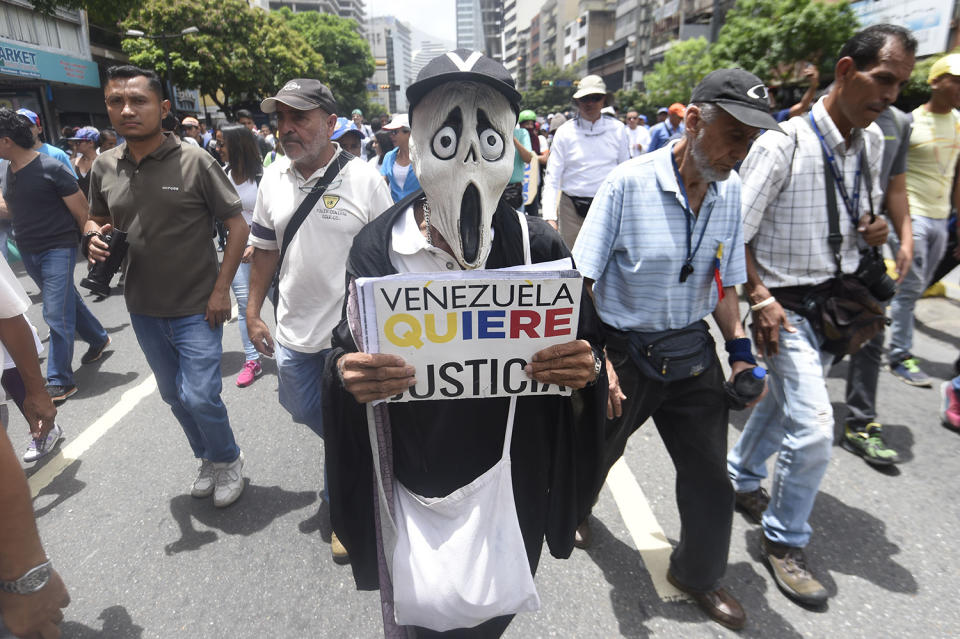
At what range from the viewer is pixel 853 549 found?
271 cm

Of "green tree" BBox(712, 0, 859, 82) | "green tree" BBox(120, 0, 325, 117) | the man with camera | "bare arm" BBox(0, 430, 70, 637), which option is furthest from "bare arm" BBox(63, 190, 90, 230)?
"green tree" BBox(120, 0, 325, 117)

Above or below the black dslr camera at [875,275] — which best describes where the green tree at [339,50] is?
above

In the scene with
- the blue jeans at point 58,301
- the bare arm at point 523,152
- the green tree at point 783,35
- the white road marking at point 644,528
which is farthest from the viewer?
the green tree at point 783,35

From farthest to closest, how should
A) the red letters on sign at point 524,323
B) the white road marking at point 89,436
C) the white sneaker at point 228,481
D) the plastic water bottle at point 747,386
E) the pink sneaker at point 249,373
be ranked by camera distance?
the pink sneaker at point 249,373, the white road marking at point 89,436, the white sneaker at point 228,481, the plastic water bottle at point 747,386, the red letters on sign at point 524,323

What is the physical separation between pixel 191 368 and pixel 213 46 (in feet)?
126

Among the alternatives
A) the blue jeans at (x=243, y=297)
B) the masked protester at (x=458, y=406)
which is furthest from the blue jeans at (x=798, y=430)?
the blue jeans at (x=243, y=297)

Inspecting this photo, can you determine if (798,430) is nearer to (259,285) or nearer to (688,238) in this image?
(688,238)

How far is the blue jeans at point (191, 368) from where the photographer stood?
9.89ft

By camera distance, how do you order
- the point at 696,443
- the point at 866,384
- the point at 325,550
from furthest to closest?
the point at 866,384 < the point at 325,550 < the point at 696,443

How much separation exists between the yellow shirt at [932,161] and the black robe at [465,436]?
151 inches

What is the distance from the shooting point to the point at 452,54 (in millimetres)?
1328

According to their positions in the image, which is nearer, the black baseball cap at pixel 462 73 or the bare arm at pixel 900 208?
the black baseball cap at pixel 462 73

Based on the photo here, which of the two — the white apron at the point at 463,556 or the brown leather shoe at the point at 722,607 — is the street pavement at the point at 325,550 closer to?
the brown leather shoe at the point at 722,607

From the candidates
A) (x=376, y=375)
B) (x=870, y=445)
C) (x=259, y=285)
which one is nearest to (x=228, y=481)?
(x=259, y=285)
